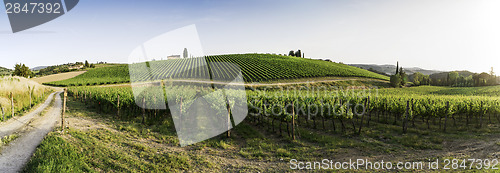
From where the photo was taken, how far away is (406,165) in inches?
360

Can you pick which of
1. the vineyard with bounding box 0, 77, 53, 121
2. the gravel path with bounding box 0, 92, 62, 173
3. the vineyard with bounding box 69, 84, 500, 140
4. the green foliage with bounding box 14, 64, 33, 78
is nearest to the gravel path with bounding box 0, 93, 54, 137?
the gravel path with bounding box 0, 92, 62, 173

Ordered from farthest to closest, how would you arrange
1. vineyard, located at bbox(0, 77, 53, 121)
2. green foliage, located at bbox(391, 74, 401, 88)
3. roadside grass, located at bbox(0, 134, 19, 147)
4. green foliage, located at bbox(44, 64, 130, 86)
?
green foliage, located at bbox(391, 74, 401, 88) < green foliage, located at bbox(44, 64, 130, 86) < vineyard, located at bbox(0, 77, 53, 121) < roadside grass, located at bbox(0, 134, 19, 147)

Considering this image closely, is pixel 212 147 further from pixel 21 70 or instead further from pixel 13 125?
pixel 21 70

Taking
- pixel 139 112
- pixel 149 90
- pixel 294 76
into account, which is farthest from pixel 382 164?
pixel 294 76

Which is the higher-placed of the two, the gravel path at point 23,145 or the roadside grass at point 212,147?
the gravel path at point 23,145

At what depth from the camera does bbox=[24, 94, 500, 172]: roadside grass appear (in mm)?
8094

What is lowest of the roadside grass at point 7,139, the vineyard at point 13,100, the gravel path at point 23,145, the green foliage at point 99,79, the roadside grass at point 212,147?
the roadside grass at point 212,147

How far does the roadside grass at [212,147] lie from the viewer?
8094mm

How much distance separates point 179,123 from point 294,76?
41.4m

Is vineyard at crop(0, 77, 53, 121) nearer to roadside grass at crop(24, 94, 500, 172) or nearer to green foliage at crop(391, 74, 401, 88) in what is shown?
roadside grass at crop(24, 94, 500, 172)

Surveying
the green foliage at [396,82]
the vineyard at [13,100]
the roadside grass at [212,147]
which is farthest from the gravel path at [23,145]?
the green foliage at [396,82]

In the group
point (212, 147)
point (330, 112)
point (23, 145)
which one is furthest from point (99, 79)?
point (330, 112)

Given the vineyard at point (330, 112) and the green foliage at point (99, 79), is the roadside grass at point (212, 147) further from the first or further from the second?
the green foliage at point (99, 79)

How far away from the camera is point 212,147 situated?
11.7 m
